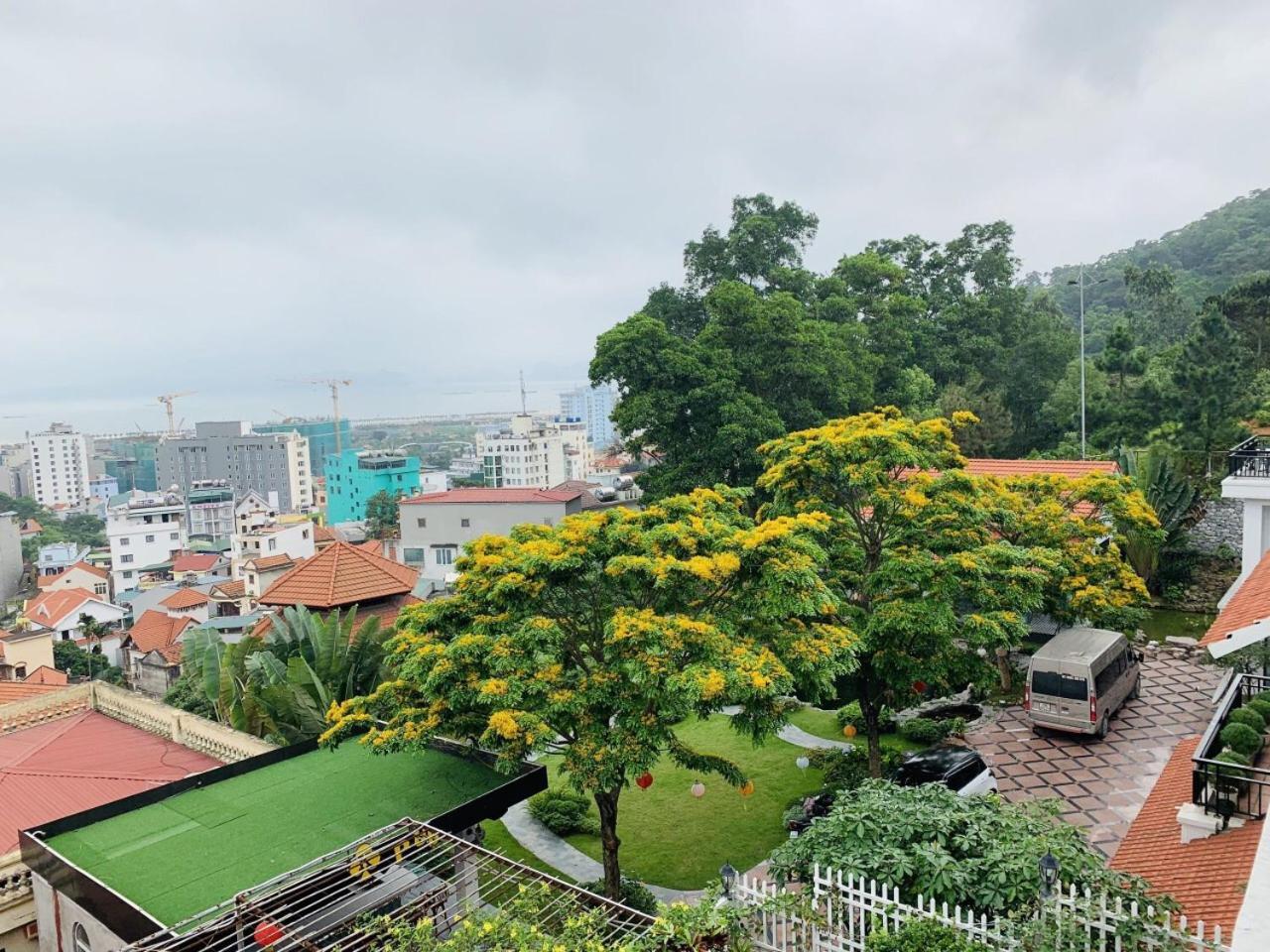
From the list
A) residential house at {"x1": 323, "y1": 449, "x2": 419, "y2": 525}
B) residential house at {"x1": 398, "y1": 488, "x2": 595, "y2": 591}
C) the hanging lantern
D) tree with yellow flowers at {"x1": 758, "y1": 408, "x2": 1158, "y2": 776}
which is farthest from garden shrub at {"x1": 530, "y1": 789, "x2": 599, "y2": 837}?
residential house at {"x1": 323, "y1": 449, "x2": 419, "y2": 525}

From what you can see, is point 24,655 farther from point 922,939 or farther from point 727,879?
point 922,939

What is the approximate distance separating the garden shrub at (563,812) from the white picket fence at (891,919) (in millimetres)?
6423

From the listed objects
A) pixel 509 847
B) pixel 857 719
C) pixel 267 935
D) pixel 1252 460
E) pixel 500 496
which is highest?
pixel 1252 460

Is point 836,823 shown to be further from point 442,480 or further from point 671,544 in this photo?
point 442,480

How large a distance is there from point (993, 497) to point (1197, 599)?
434 inches

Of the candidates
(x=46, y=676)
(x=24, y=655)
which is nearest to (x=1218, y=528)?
(x=46, y=676)

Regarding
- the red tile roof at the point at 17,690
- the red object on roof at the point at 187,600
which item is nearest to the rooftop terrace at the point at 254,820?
the red tile roof at the point at 17,690

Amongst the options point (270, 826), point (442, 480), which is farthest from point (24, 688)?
point (442, 480)

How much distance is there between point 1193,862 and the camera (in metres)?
6.74

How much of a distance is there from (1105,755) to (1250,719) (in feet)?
17.1

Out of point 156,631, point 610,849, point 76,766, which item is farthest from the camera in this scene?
point 156,631

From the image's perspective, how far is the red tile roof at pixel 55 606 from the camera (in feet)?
158

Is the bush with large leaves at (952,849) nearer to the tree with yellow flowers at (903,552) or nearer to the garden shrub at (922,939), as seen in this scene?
the garden shrub at (922,939)

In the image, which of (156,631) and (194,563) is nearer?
(156,631)
